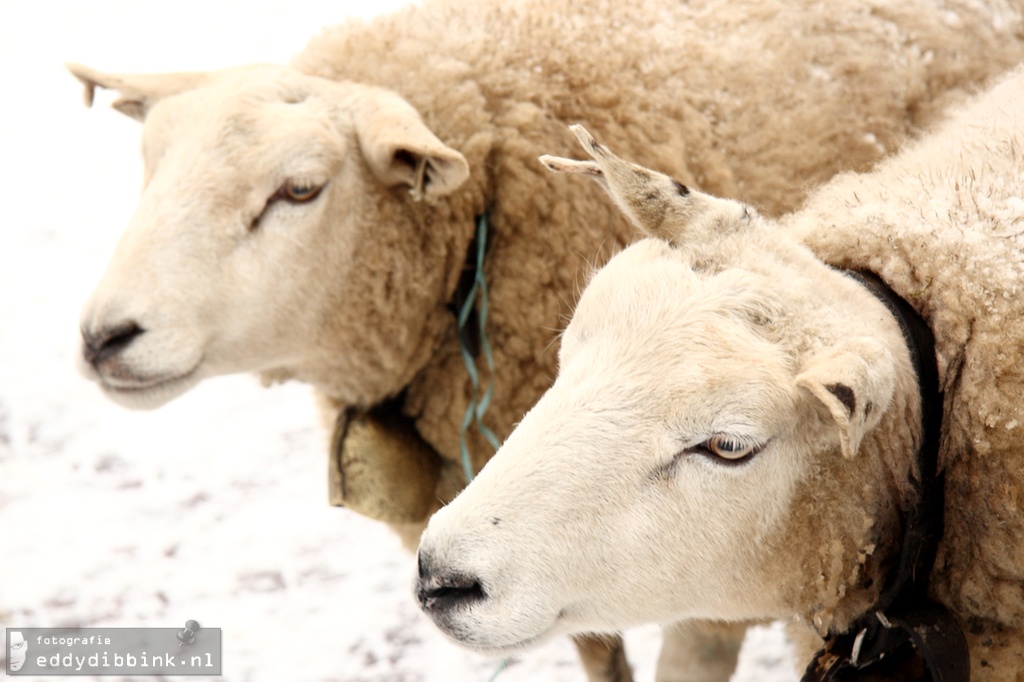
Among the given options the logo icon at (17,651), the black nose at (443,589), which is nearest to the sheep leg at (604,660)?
the black nose at (443,589)

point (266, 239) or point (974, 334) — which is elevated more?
point (974, 334)

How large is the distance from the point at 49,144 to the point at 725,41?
18.0 ft

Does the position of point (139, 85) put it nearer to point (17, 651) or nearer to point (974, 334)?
point (17, 651)

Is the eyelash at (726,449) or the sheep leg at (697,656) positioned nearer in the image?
the eyelash at (726,449)

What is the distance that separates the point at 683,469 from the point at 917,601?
61 centimetres

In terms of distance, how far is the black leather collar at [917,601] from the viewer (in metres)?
1.85

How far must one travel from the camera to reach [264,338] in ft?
9.30

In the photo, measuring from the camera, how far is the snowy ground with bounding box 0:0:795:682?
3.86m

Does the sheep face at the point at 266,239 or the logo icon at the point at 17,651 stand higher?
the sheep face at the point at 266,239

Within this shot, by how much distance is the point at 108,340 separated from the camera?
8.55 ft

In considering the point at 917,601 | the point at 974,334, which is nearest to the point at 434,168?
the point at 974,334

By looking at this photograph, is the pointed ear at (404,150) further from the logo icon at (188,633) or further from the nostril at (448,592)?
the logo icon at (188,633)

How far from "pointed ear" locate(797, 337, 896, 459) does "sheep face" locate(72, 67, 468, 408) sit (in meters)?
1.33

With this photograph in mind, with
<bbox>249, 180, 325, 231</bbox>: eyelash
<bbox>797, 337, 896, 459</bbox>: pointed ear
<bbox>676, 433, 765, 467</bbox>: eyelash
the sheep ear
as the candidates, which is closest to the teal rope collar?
<bbox>249, 180, 325, 231</bbox>: eyelash
